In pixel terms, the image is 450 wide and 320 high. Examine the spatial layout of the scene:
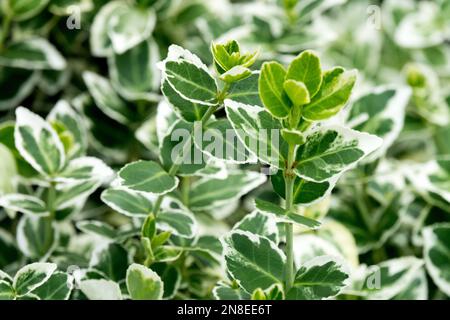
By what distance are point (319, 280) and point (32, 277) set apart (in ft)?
1.01

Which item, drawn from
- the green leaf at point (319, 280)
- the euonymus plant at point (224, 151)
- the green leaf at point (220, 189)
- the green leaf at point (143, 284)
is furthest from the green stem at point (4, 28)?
the green leaf at point (319, 280)

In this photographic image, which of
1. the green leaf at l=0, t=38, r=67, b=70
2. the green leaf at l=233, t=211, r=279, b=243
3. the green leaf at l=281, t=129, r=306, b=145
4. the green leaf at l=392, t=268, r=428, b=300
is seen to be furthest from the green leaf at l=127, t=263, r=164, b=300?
the green leaf at l=0, t=38, r=67, b=70

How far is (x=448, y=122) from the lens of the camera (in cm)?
119

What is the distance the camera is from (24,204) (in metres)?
0.92

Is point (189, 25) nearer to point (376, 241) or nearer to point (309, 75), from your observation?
point (376, 241)

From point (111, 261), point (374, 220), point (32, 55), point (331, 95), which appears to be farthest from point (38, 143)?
point (374, 220)

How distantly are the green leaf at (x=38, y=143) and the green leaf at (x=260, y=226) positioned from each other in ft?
0.81

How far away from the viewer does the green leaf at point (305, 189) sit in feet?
2.61

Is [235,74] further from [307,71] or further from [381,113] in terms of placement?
[381,113]

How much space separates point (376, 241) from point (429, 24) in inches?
17.0

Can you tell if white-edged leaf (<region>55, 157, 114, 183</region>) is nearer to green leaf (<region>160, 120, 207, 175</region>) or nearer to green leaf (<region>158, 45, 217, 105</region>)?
green leaf (<region>160, 120, 207, 175</region>)

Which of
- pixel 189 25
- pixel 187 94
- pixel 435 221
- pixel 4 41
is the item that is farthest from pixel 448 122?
pixel 4 41

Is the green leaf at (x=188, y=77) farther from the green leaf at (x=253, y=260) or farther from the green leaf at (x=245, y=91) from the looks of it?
the green leaf at (x=253, y=260)

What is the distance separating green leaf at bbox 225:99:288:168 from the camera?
0.74 metres
